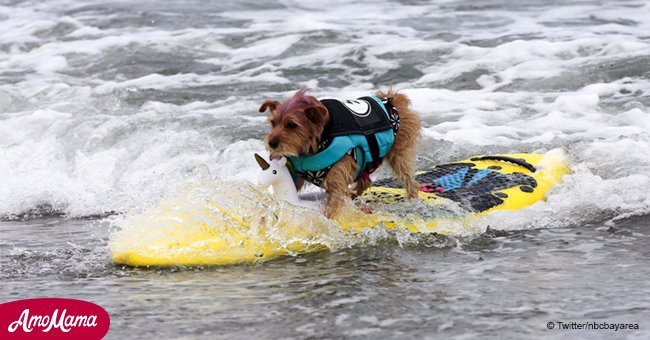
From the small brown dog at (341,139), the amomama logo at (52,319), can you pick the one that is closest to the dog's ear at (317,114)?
the small brown dog at (341,139)

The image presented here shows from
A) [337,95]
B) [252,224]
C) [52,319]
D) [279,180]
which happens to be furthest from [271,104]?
[337,95]

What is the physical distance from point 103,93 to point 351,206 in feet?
22.5

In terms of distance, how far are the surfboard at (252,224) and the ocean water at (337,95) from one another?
0.11 m

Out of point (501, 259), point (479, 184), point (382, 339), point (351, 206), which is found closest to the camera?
point (382, 339)

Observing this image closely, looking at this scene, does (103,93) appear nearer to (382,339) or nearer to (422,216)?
(422,216)

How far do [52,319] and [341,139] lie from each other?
195 centimetres

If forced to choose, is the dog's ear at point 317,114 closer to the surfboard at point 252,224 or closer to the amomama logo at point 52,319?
the surfboard at point 252,224

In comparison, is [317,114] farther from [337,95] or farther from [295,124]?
[337,95]

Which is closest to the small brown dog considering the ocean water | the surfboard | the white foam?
the surfboard

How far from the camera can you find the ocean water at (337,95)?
4254 mm

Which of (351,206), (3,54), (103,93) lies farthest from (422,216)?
(3,54)

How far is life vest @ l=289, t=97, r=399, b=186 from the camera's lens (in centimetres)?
518

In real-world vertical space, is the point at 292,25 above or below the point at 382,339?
below

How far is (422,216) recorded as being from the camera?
5789 mm
